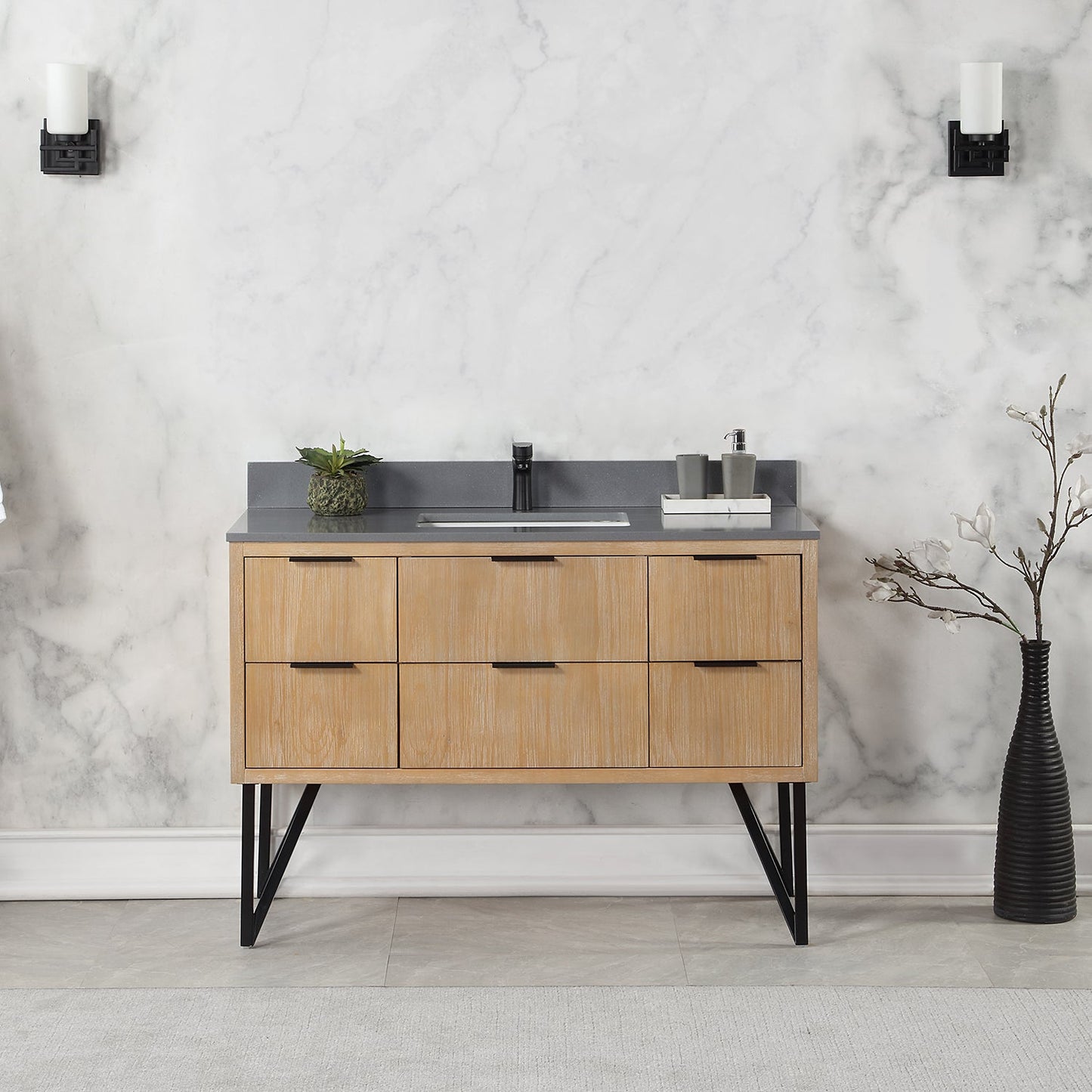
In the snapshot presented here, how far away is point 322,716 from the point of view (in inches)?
95.2

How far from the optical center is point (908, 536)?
2803 millimetres

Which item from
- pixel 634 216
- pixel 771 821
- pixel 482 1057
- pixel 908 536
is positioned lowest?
pixel 482 1057

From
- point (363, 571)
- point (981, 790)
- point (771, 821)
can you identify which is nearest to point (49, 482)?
point (363, 571)

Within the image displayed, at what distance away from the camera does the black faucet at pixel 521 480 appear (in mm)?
2668

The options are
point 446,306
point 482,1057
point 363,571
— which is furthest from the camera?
point 446,306

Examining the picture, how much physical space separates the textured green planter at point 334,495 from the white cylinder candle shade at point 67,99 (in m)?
0.90

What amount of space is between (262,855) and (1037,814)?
1648mm

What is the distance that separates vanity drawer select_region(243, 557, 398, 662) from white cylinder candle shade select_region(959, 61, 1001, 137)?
1.54 meters

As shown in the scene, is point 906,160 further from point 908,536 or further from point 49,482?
point 49,482

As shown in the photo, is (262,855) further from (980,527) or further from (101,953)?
(980,527)

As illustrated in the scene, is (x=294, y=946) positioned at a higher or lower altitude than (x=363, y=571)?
lower

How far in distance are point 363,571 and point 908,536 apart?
4.06ft

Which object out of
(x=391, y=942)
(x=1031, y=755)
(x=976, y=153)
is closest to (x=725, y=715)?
(x=1031, y=755)

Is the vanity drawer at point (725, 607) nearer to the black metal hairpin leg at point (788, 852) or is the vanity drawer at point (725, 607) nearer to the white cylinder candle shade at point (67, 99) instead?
the black metal hairpin leg at point (788, 852)
